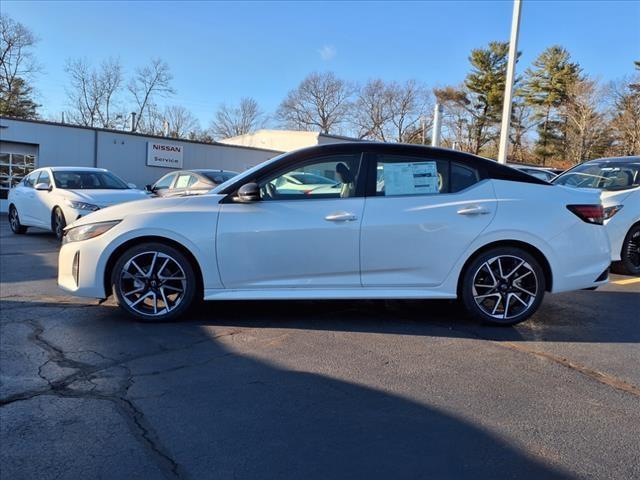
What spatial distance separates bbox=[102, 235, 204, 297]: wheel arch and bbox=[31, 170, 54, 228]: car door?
650 centimetres

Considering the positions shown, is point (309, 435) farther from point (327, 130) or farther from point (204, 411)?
point (327, 130)

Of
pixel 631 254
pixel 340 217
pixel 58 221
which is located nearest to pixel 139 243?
pixel 340 217

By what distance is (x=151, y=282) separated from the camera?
4586 mm

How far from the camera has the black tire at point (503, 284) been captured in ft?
15.1

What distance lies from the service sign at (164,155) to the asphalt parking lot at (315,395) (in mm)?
19812

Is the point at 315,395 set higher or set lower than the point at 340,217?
lower

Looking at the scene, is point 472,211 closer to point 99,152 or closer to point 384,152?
point 384,152

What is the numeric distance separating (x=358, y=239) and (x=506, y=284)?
1.42 m

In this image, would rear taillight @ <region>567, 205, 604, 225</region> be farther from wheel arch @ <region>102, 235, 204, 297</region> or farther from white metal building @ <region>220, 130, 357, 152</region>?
white metal building @ <region>220, 130, 357, 152</region>

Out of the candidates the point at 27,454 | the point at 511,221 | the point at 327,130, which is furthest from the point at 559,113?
the point at 27,454

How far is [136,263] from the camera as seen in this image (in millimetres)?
4562

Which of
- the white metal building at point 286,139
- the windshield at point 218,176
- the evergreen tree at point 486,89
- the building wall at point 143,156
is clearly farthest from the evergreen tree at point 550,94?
the windshield at point 218,176

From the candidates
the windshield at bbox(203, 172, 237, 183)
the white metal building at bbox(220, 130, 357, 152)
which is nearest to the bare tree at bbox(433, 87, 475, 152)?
the white metal building at bbox(220, 130, 357, 152)

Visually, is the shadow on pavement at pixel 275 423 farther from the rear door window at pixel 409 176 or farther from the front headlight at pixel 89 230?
the rear door window at pixel 409 176
